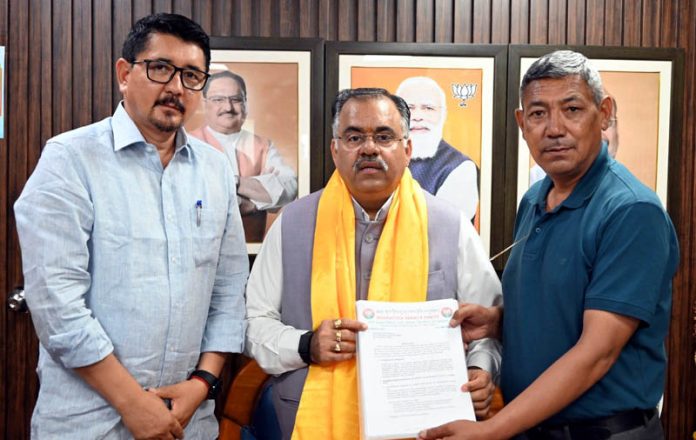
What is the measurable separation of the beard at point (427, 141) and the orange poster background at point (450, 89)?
0.11 ft

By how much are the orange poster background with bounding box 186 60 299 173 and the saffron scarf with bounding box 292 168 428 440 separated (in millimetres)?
890

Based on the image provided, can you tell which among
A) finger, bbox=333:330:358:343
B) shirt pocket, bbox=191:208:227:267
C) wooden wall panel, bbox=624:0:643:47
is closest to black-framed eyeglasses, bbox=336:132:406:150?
shirt pocket, bbox=191:208:227:267

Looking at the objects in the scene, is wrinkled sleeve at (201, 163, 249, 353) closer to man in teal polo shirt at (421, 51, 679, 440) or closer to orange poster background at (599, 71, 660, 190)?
man in teal polo shirt at (421, 51, 679, 440)

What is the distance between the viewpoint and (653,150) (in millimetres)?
3168

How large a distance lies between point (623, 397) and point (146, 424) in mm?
1250

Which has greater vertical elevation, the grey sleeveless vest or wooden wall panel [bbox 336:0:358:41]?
wooden wall panel [bbox 336:0:358:41]

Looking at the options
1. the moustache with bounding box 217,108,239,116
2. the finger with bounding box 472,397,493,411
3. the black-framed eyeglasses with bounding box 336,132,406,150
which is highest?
the moustache with bounding box 217,108,239,116

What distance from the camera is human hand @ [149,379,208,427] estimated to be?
184cm

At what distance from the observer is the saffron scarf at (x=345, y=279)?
198cm

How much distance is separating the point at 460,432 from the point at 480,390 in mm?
185

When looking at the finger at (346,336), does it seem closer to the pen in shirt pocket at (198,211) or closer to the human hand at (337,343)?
the human hand at (337,343)

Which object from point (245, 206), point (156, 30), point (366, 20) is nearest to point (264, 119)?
point (245, 206)

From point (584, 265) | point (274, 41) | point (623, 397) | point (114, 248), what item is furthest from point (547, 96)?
point (274, 41)

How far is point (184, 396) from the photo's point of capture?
6.14 feet
